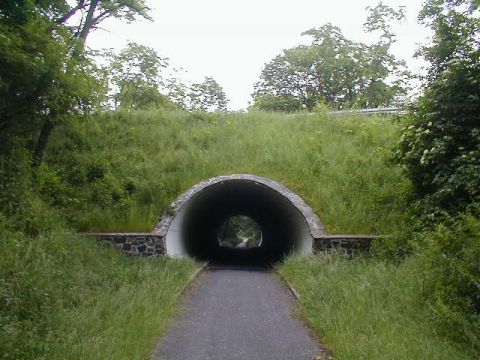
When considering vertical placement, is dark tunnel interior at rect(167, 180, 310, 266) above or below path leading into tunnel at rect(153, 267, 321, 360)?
above

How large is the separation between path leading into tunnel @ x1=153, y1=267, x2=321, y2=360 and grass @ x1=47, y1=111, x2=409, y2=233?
3427mm

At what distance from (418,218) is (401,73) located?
11.3ft

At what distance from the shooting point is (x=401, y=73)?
11.6m

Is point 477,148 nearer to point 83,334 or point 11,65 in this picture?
point 83,334

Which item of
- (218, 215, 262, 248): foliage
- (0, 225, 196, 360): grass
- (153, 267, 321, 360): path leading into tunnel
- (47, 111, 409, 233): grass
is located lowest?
(218, 215, 262, 248): foliage

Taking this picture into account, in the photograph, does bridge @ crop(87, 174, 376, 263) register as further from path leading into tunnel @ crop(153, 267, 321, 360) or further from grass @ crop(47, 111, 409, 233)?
path leading into tunnel @ crop(153, 267, 321, 360)

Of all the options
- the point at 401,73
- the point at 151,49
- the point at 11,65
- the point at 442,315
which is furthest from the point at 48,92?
the point at 151,49

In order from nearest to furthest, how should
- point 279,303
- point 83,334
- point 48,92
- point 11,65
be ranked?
point 83,334, point 279,303, point 11,65, point 48,92

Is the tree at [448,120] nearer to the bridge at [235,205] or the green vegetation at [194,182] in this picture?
the green vegetation at [194,182]

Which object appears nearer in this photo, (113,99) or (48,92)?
(48,92)

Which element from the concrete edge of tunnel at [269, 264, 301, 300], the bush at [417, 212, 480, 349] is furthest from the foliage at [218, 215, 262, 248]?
the bush at [417, 212, 480, 349]

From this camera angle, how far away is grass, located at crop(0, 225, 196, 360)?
18.4 ft

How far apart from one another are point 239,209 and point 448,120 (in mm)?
13198

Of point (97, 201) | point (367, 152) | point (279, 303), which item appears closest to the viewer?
point (279, 303)
